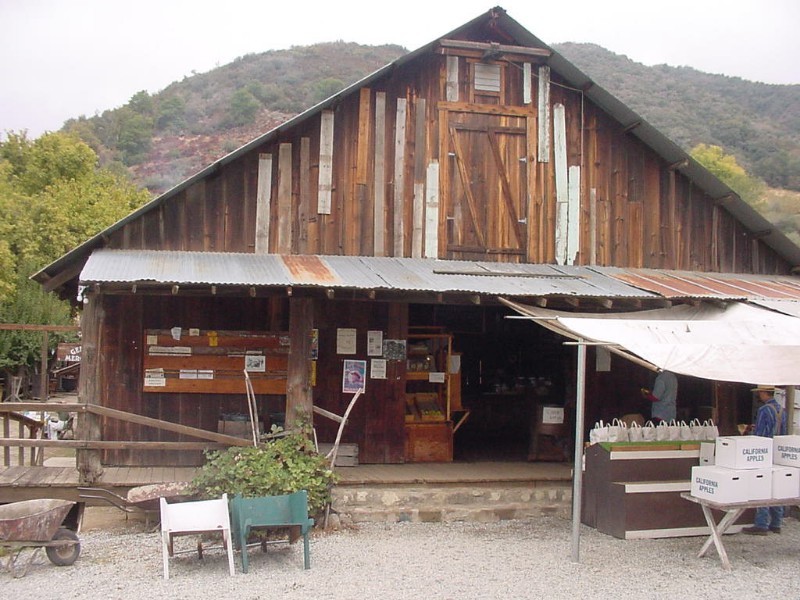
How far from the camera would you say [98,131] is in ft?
261

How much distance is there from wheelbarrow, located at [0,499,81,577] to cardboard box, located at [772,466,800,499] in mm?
6816

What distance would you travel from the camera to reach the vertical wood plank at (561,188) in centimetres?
1226

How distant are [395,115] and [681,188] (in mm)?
4472

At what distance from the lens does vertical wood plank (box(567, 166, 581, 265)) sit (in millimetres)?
12281

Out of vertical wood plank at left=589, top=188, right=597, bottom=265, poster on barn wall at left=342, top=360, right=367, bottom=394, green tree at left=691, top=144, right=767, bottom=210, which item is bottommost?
poster on barn wall at left=342, top=360, right=367, bottom=394

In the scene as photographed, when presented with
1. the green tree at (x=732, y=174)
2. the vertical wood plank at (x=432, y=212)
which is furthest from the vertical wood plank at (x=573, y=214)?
the green tree at (x=732, y=174)

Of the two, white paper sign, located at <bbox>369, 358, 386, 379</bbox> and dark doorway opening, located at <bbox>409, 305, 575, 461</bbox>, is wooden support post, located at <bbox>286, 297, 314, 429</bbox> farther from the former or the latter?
dark doorway opening, located at <bbox>409, 305, 575, 461</bbox>

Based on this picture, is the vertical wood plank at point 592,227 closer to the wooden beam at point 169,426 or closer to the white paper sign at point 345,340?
the white paper sign at point 345,340

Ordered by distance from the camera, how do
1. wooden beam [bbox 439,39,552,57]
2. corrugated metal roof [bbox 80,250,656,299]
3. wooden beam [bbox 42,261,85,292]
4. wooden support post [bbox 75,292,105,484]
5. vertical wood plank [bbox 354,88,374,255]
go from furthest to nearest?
wooden beam [bbox 439,39,552,57], vertical wood plank [bbox 354,88,374,255], wooden beam [bbox 42,261,85,292], wooden support post [bbox 75,292,105,484], corrugated metal roof [bbox 80,250,656,299]

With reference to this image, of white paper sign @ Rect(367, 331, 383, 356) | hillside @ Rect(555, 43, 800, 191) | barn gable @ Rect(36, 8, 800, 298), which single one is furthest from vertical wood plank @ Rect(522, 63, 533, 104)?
hillside @ Rect(555, 43, 800, 191)

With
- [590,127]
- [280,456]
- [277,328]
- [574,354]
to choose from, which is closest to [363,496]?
[280,456]

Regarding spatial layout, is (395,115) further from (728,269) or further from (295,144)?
(728,269)

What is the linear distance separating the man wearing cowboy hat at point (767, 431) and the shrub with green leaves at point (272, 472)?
4753mm

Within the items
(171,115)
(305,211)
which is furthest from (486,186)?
(171,115)
